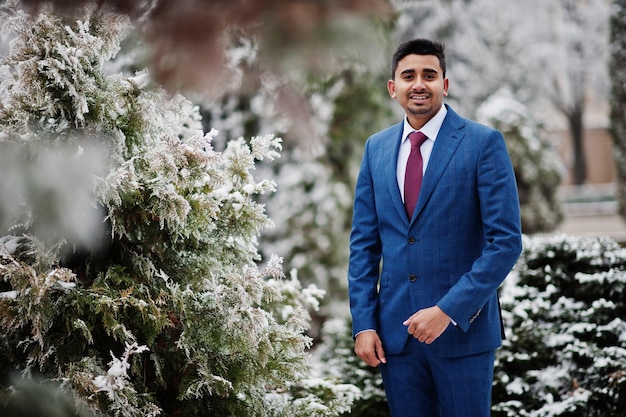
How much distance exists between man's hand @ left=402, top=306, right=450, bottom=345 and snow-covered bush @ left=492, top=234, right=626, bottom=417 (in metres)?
1.62

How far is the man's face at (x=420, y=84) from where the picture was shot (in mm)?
2336

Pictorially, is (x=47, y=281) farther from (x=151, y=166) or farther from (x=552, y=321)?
(x=552, y=321)

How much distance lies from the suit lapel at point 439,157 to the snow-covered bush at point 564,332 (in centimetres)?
179

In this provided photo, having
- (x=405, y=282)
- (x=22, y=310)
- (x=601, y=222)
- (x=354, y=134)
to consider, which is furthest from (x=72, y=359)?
(x=601, y=222)

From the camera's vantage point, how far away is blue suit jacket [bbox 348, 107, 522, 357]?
221 cm

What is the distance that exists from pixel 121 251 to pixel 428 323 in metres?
1.16

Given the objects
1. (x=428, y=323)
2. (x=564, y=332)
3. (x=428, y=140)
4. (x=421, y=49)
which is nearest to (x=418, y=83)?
(x=421, y=49)

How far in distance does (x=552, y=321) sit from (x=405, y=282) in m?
2.10

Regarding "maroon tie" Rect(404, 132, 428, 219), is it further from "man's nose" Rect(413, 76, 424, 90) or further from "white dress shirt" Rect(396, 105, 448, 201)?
"man's nose" Rect(413, 76, 424, 90)

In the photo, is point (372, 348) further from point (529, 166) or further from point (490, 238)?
point (529, 166)

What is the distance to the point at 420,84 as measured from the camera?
2340mm

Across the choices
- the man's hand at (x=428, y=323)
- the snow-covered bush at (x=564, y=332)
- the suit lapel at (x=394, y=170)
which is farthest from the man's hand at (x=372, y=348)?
the snow-covered bush at (x=564, y=332)

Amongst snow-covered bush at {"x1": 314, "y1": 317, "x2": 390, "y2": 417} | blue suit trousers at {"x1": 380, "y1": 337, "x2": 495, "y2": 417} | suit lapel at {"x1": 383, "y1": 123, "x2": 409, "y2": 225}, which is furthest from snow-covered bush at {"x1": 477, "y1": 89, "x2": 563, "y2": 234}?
blue suit trousers at {"x1": 380, "y1": 337, "x2": 495, "y2": 417}

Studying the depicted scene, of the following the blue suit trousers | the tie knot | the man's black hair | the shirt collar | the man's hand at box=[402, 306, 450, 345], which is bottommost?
the blue suit trousers
